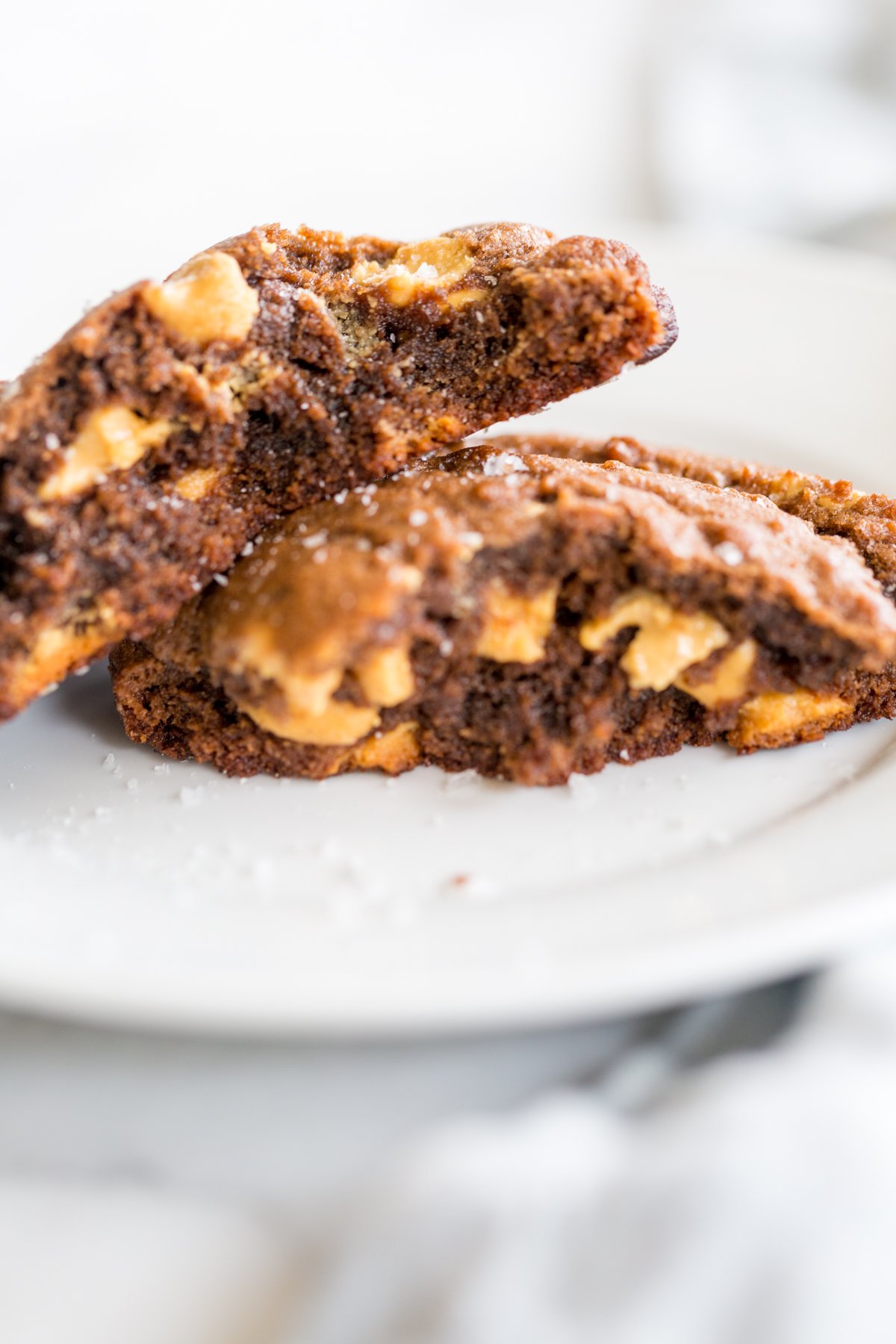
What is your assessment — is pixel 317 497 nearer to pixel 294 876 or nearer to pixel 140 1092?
pixel 294 876

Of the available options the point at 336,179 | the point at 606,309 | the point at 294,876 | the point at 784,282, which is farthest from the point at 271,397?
the point at 336,179

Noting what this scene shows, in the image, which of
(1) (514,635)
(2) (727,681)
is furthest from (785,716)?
(1) (514,635)

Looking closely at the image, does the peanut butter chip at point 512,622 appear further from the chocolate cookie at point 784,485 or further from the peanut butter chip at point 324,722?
the chocolate cookie at point 784,485

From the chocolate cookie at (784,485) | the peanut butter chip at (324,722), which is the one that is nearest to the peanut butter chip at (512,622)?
the peanut butter chip at (324,722)

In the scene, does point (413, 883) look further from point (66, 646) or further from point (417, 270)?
point (417, 270)

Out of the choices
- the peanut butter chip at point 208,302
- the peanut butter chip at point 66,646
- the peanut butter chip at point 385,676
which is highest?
the peanut butter chip at point 208,302

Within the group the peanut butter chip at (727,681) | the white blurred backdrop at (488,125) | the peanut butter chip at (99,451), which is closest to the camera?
the peanut butter chip at (99,451)
